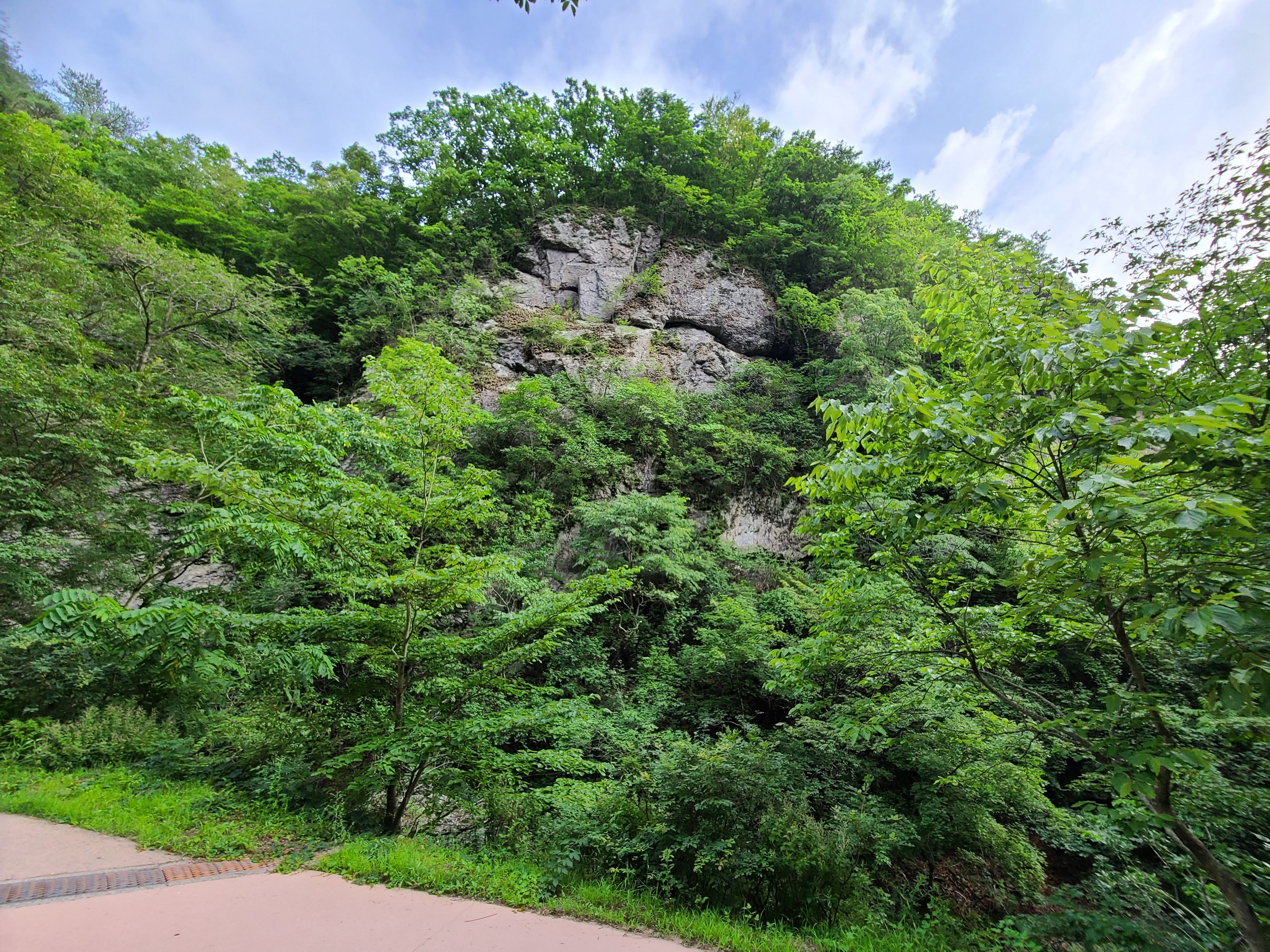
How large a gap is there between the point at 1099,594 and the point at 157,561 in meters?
10.5

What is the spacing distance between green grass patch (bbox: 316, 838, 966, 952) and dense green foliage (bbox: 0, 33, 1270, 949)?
0.13 feet

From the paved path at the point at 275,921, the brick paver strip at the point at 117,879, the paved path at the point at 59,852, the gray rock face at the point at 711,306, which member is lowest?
the paved path at the point at 59,852

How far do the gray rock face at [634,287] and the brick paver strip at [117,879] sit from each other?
47.9 feet

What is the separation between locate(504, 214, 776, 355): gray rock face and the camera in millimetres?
15828

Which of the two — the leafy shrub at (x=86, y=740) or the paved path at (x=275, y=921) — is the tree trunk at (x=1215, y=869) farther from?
the leafy shrub at (x=86, y=740)

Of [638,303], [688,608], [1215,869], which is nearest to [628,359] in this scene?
[638,303]

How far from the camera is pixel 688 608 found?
30.0 ft

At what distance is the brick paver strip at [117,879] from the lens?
2.65 meters

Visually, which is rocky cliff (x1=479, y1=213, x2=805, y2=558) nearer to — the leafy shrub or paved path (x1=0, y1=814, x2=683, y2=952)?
the leafy shrub

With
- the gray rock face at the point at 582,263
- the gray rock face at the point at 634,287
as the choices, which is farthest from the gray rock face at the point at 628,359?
the gray rock face at the point at 582,263

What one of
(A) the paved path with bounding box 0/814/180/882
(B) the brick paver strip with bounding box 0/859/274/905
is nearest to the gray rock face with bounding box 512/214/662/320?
(A) the paved path with bounding box 0/814/180/882

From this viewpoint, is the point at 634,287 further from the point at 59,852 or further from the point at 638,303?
the point at 59,852

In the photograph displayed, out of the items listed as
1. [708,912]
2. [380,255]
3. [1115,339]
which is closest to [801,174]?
[380,255]

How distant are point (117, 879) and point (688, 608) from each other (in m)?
7.62
